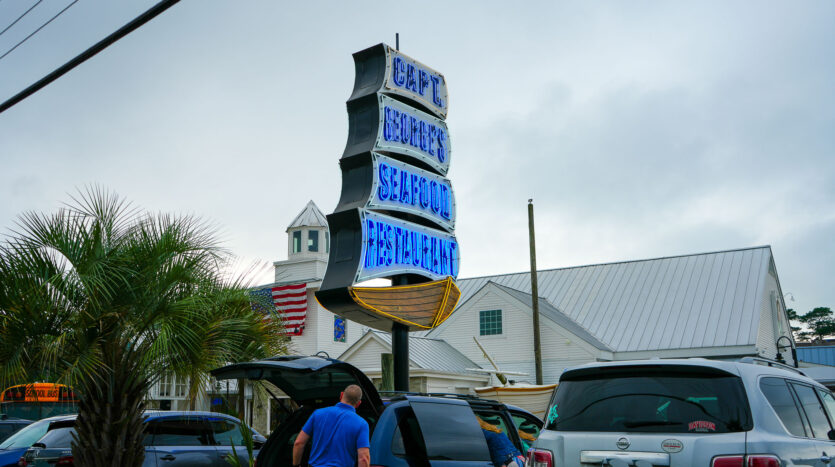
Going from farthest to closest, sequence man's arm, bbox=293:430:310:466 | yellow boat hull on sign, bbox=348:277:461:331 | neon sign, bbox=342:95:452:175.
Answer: neon sign, bbox=342:95:452:175, yellow boat hull on sign, bbox=348:277:461:331, man's arm, bbox=293:430:310:466

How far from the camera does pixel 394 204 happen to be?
15.5 metres

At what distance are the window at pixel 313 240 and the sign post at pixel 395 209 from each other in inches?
949

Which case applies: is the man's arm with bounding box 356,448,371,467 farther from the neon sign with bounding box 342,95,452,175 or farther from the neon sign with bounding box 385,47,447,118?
the neon sign with bounding box 385,47,447,118

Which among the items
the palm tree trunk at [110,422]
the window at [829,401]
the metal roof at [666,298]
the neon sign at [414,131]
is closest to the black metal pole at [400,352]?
the neon sign at [414,131]

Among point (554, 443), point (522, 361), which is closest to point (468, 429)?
point (554, 443)

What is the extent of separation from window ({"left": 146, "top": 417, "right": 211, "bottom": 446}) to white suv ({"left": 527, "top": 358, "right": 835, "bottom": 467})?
20.1 feet

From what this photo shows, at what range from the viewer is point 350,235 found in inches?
579

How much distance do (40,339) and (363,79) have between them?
9443mm

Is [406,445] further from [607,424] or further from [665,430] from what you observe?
[665,430]

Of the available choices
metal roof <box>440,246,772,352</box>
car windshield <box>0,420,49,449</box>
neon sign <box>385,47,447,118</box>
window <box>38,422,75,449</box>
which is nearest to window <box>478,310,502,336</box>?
metal roof <box>440,246,772,352</box>

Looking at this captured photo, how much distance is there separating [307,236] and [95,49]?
104 feet

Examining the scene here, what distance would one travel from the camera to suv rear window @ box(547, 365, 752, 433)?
210 inches

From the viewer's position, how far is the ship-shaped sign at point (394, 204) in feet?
48.0

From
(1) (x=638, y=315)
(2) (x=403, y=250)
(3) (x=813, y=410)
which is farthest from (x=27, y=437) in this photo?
(1) (x=638, y=315)
